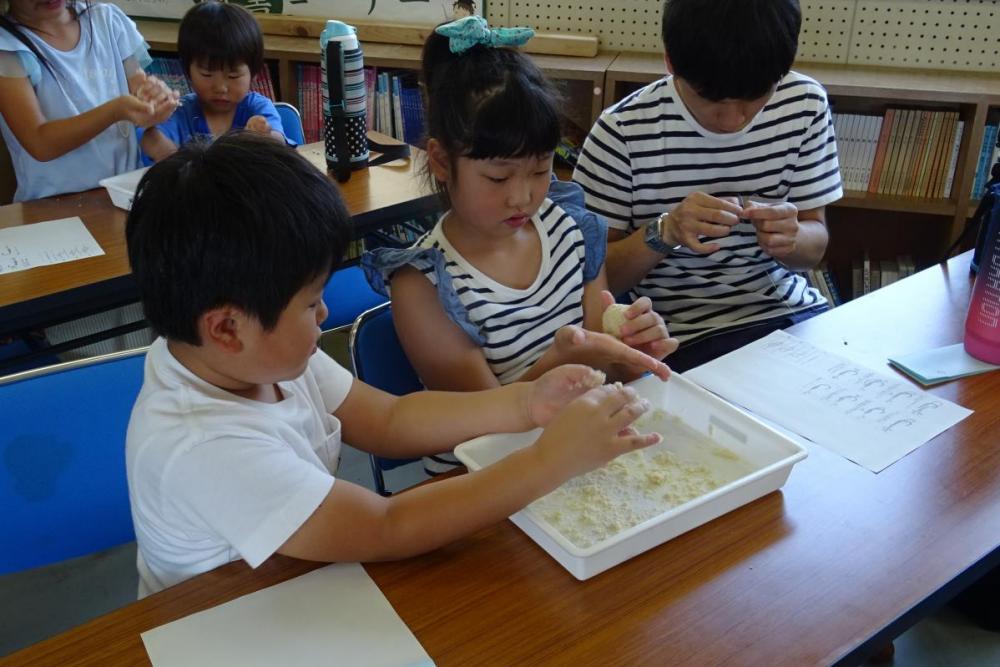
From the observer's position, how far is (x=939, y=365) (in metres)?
1.25

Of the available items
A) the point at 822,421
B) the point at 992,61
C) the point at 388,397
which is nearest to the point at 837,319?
the point at 822,421

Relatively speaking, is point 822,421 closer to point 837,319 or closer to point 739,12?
point 837,319

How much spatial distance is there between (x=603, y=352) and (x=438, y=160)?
0.41 m

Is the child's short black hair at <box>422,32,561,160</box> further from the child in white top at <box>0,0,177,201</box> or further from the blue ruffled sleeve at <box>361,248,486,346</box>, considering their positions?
the child in white top at <box>0,0,177,201</box>

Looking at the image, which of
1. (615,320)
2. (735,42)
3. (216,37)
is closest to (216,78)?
(216,37)

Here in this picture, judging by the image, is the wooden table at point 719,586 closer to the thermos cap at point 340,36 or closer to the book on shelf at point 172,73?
the thermos cap at point 340,36

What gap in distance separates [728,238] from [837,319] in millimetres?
348

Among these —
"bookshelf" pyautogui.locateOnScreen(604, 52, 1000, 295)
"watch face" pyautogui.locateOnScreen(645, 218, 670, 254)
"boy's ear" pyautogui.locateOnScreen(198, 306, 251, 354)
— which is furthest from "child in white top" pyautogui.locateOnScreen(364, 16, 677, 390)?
"bookshelf" pyautogui.locateOnScreen(604, 52, 1000, 295)

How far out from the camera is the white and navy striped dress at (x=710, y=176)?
5.40ft

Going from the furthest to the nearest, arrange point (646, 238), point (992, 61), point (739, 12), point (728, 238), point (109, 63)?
point (992, 61) < point (109, 63) < point (728, 238) < point (646, 238) < point (739, 12)

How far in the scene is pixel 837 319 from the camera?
1399 millimetres

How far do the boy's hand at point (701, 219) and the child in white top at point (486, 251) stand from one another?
23 cm

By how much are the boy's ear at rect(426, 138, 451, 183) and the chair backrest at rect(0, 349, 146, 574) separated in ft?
1.67

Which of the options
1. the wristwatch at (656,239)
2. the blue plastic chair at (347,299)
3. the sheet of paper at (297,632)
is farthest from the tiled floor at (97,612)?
the sheet of paper at (297,632)
